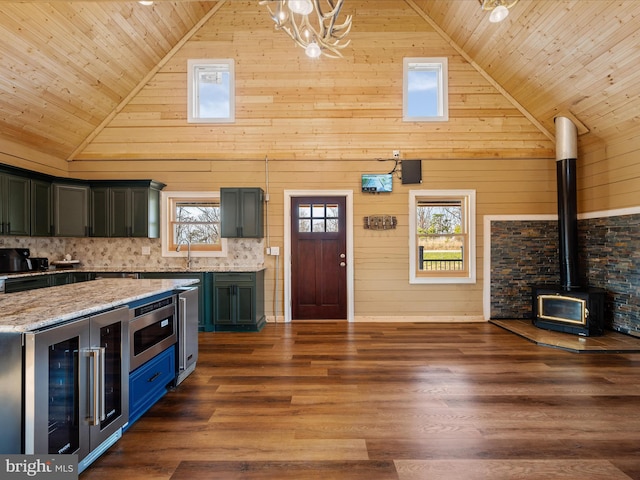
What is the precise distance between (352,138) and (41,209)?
474 cm

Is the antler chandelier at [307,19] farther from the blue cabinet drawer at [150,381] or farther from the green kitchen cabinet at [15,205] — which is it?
the green kitchen cabinet at [15,205]

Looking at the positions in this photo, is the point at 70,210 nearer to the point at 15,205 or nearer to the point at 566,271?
Result: the point at 15,205

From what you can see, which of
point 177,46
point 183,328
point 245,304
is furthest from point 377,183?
point 177,46

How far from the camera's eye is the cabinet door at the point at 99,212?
5.22m

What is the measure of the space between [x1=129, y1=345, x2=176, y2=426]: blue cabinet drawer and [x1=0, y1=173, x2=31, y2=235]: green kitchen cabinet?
3.24m

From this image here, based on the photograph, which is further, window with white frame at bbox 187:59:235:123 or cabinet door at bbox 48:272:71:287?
window with white frame at bbox 187:59:235:123

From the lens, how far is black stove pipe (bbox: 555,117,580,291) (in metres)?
4.79

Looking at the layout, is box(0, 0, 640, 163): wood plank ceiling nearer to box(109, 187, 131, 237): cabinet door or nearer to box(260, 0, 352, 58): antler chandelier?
box(109, 187, 131, 237): cabinet door

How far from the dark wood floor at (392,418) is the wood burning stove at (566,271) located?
0.86 m

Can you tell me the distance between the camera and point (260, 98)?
18.1ft

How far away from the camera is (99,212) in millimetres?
5234

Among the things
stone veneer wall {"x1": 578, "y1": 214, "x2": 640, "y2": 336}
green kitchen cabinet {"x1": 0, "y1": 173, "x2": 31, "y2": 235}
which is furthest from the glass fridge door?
stone veneer wall {"x1": 578, "y1": 214, "x2": 640, "y2": 336}

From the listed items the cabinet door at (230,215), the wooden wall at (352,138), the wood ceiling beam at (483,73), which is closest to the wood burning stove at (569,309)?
the wooden wall at (352,138)

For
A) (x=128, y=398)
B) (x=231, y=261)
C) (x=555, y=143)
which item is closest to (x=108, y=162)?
(x=231, y=261)
